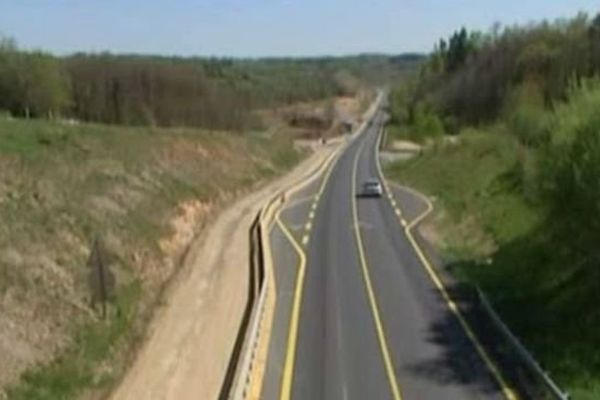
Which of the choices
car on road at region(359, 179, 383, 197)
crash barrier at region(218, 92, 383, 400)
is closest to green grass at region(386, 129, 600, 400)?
car on road at region(359, 179, 383, 197)

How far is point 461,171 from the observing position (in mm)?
76438

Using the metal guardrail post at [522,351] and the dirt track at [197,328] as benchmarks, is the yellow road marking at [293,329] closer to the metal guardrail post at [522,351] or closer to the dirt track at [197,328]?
the dirt track at [197,328]

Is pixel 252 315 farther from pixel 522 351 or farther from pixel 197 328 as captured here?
pixel 522 351

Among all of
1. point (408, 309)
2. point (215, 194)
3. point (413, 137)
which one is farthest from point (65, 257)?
point (413, 137)

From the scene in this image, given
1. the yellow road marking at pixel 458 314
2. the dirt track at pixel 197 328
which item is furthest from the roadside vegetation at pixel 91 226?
the yellow road marking at pixel 458 314

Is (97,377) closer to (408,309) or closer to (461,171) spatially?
(408,309)

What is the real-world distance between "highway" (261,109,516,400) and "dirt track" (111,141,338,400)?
74.7 inches

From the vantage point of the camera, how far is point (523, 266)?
38.9 metres

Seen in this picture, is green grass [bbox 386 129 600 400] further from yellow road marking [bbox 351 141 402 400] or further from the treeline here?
the treeline

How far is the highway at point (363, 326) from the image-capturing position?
2605 centimetres

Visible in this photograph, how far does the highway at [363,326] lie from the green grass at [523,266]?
192 cm

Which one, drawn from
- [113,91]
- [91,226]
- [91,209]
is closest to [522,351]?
[91,226]

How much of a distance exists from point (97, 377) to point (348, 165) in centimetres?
6728

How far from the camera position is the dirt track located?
28.8 meters
